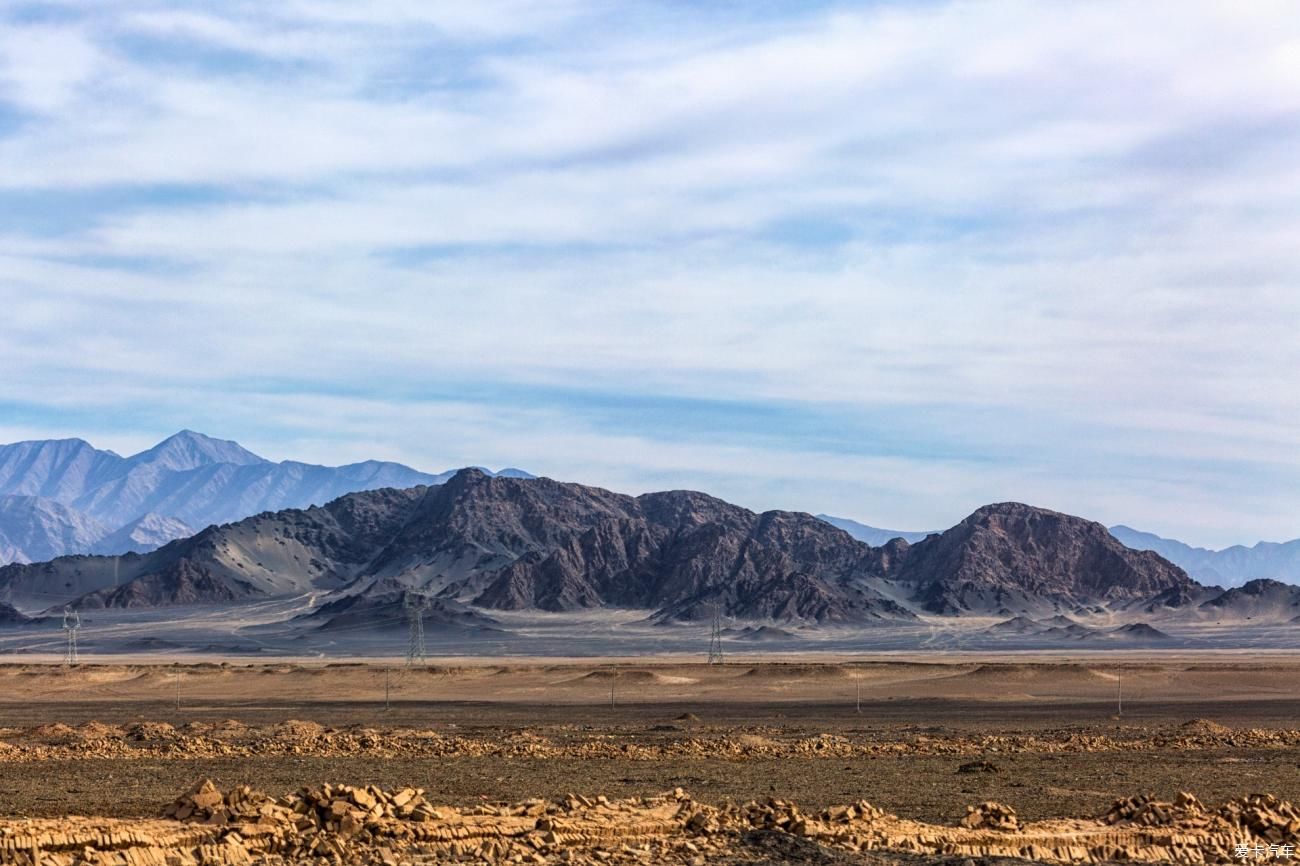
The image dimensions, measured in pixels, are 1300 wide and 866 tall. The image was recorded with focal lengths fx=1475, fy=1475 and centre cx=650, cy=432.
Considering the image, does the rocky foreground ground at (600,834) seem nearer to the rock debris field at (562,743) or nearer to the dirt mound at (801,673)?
the rock debris field at (562,743)

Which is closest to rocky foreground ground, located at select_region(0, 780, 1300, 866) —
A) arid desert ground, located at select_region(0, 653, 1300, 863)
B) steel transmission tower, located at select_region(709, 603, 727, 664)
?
arid desert ground, located at select_region(0, 653, 1300, 863)

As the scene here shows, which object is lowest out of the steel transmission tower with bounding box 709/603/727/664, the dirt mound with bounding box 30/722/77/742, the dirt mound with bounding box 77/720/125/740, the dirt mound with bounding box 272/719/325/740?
the steel transmission tower with bounding box 709/603/727/664

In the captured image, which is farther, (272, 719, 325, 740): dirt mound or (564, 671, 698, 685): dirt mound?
(564, 671, 698, 685): dirt mound

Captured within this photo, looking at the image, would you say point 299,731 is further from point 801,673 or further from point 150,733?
point 801,673

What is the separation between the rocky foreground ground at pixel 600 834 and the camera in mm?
17125

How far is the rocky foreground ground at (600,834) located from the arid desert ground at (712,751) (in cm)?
11

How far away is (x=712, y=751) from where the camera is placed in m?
36.2

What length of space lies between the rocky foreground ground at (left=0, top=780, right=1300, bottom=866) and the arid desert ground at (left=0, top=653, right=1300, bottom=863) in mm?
111

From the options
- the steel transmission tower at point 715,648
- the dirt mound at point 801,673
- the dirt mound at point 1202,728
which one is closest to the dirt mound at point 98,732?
the dirt mound at point 1202,728

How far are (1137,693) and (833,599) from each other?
5102 inches

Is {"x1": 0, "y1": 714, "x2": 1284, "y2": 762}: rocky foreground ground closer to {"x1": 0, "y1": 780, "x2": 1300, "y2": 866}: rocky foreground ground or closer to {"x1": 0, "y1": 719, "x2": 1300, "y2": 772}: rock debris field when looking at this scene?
{"x1": 0, "y1": 719, "x2": 1300, "y2": 772}: rock debris field

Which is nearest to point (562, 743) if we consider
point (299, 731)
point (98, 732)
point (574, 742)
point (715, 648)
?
point (574, 742)

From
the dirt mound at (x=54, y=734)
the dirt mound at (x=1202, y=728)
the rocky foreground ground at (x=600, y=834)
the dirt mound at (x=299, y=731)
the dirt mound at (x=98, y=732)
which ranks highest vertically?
the rocky foreground ground at (x=600, y=834)

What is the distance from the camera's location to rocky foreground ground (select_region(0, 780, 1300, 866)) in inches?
674
